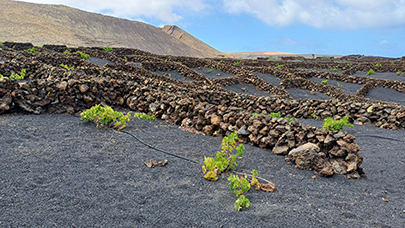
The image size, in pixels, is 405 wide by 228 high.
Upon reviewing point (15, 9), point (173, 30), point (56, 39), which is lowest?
point (56, 39)

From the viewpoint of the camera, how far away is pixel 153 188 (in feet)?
10.8

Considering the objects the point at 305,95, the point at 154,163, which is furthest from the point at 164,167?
the point at 305,95

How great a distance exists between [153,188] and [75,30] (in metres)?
70.6

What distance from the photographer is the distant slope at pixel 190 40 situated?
9200cm

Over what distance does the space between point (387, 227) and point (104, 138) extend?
4407mm

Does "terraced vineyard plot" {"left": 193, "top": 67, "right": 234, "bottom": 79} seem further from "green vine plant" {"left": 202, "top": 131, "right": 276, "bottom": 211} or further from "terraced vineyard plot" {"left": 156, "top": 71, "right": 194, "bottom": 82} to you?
"green vine plant" {"left": 202, "top": 131, "right": 276, "bottom": 211}

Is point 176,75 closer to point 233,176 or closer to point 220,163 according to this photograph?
point 220,163

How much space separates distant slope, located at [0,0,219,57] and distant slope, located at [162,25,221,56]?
109 inches

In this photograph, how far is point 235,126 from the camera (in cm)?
543

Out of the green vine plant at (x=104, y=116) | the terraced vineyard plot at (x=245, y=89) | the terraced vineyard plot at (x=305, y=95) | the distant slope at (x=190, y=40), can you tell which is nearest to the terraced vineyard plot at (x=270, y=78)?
the terraced vineyard plot at (x=305, y=95)

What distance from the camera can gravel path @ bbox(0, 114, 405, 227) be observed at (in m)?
2.71

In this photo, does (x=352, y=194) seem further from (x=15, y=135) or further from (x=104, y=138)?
(x=15, y=135)

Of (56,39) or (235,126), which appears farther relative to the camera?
(56,39)

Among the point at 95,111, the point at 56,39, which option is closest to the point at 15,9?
the point at 56,39
